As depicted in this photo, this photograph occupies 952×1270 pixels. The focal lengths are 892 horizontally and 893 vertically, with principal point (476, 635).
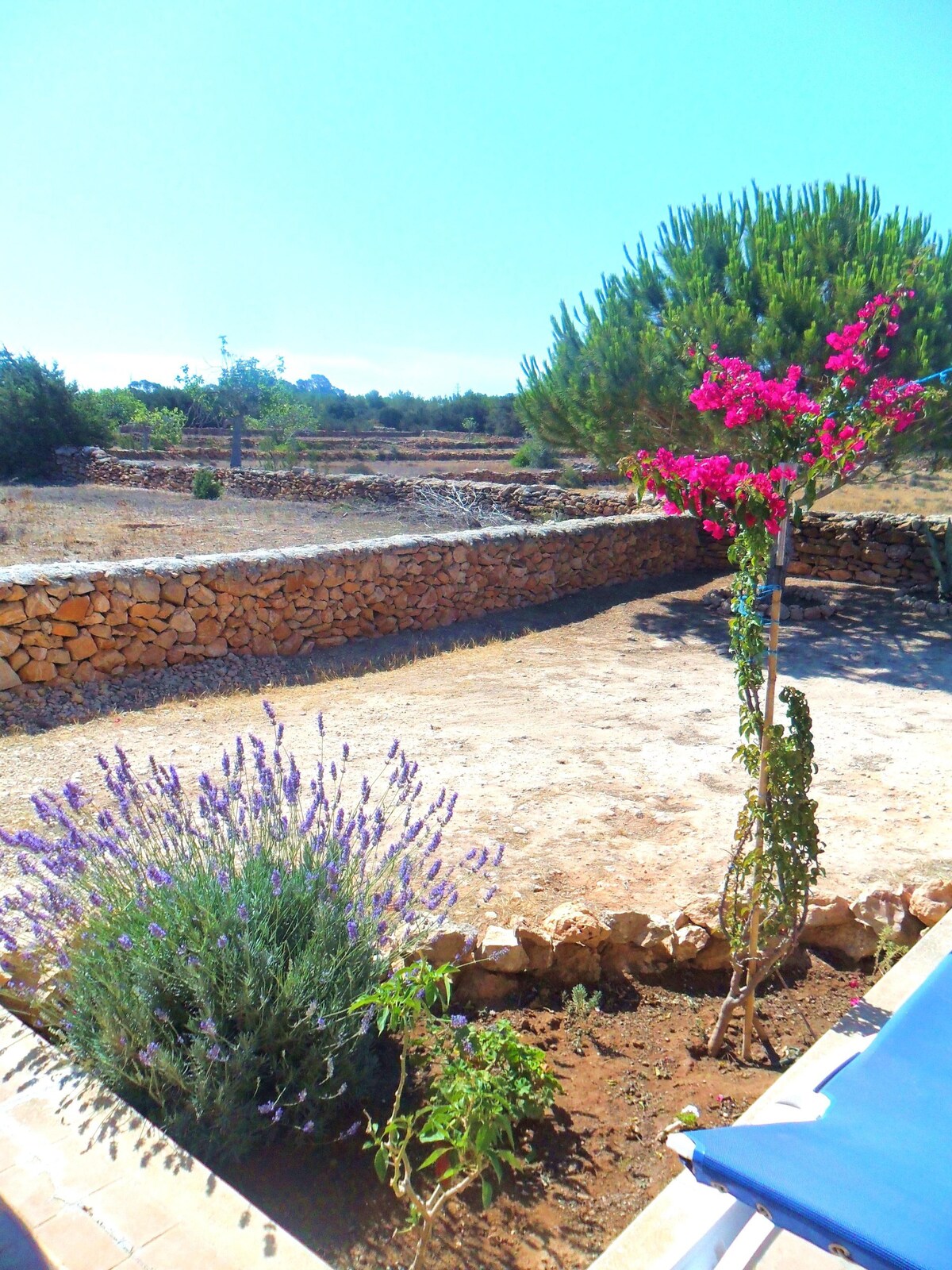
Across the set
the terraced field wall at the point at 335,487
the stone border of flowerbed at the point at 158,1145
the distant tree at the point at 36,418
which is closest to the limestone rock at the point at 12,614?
the stone border of flowerbed at the point at 158,1145

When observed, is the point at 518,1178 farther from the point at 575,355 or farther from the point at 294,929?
the point at 575,355

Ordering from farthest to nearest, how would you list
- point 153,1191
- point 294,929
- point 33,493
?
point 33,493 → point 294,929 → point 153,1191

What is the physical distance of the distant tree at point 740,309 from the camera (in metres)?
9.58

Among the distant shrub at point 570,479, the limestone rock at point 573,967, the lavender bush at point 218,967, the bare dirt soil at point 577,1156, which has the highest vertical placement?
the distant shrub at point 570,479

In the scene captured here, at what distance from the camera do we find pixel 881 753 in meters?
6.13

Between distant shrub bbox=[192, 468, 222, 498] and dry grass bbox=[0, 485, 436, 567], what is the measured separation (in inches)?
10.1

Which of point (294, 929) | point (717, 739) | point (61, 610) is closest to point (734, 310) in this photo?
point (717, 739)

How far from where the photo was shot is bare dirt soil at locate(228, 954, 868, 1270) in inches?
88.5

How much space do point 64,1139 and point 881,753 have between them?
5442mm

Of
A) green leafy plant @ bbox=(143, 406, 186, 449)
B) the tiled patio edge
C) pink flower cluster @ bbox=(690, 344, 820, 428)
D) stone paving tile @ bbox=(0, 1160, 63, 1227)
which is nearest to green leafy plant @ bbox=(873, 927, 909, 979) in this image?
pink flower cluster @ bbox=(690, 344, 820, 428)

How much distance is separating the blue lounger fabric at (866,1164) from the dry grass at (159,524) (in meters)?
10.3

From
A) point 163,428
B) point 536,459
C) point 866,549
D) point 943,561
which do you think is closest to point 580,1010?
point 943,561

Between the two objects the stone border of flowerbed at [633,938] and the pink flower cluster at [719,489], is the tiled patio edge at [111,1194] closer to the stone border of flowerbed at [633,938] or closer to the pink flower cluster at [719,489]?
the stone border of flowerbed at [633,938]

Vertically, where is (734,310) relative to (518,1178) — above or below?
above
